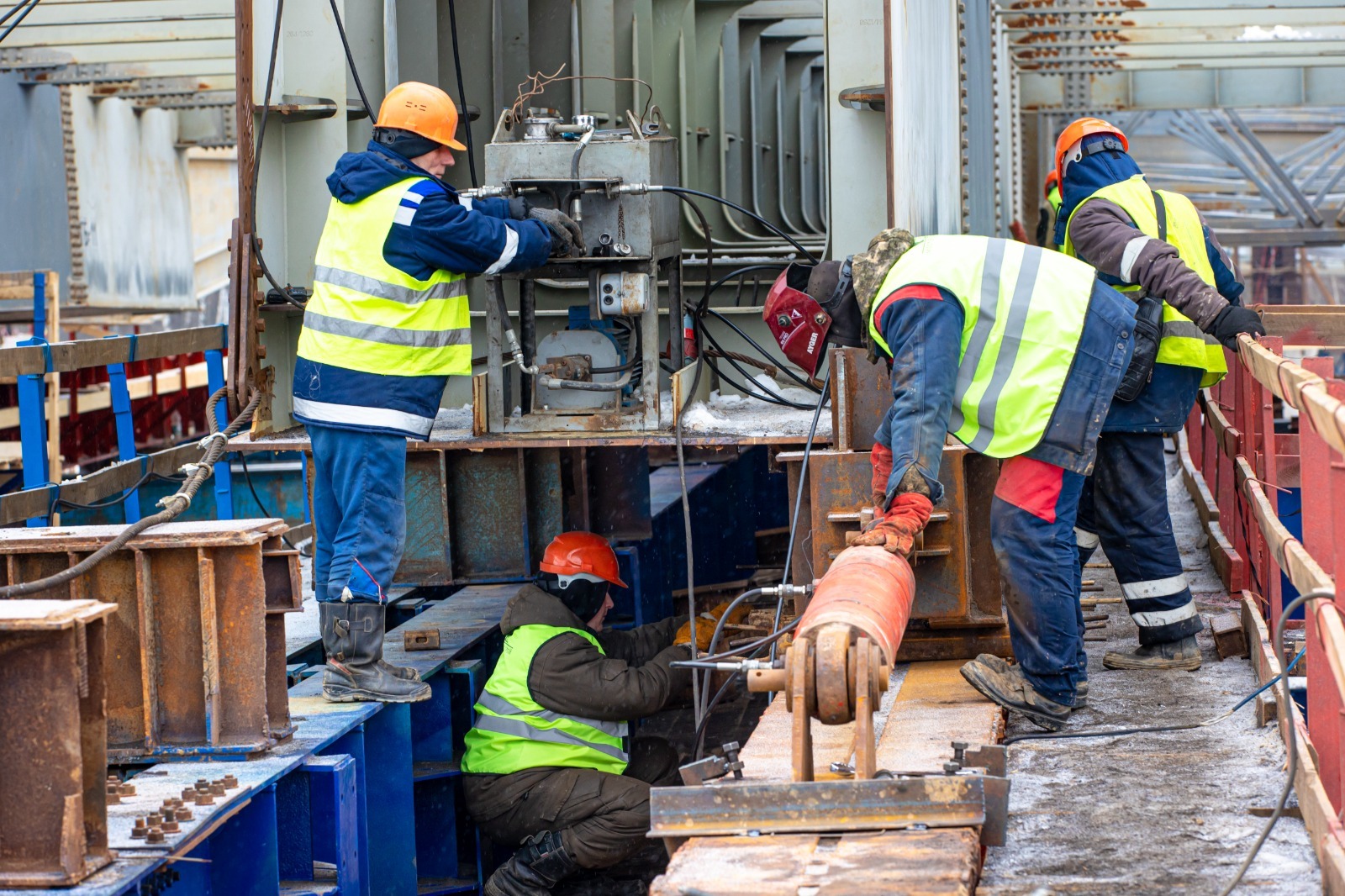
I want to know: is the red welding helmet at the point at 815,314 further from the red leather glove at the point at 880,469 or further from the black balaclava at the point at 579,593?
the black balaclava at the point at 579,593

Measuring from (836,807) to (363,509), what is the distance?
2.62 meters

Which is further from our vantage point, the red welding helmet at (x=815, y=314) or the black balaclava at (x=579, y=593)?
the black balaclava at (x=579, y=593)

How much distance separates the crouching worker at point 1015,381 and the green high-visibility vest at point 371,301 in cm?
156

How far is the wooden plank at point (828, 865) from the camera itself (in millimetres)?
2969

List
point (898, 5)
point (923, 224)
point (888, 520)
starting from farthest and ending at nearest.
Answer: point (923, 224) < point (898, 5) < point (888, 520)

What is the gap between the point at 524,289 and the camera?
21.2ft

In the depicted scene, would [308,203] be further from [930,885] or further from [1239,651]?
[930,885]

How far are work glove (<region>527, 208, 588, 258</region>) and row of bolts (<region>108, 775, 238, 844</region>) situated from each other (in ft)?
8.04

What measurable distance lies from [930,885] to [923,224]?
145 inches

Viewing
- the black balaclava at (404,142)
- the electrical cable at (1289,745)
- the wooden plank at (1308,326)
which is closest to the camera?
the electrical cable at (1289,745)

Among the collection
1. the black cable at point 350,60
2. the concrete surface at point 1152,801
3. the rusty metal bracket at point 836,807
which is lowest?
the concrete surface at point 1152,801

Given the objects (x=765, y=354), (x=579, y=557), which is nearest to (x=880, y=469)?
(x=579, y=557)

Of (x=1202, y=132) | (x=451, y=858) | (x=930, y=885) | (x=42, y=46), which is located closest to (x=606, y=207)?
(x=451, y=858)

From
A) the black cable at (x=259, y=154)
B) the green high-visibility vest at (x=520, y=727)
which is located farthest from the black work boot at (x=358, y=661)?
the black cable at (x=259, y=154)
